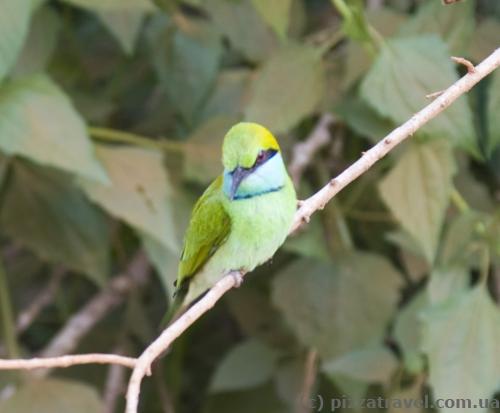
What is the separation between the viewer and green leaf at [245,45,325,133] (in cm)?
197

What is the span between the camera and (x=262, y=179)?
60.1 inches

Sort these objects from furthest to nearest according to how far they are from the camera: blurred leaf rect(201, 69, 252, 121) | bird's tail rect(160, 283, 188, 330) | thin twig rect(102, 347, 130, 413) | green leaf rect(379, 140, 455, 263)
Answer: thin twig rect(102, 347, 130, 413)
blurred leaf rect(201, 69, 252, 121)
green leaf rect(379, 140, 455, 263)
bird's tail rect(160, 283, 188, 330)

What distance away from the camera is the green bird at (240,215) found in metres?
1.49

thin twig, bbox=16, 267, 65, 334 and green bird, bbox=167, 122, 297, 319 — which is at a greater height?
green bird, bbox=167, 122, 297, 319

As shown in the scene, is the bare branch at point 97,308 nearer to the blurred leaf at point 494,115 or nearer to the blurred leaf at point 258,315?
the blurred leaf at point 258,315

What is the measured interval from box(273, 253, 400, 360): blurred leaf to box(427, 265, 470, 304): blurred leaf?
21 cm

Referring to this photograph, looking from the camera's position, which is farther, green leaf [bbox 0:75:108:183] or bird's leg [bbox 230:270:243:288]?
green leaf [bbox 0:75:108:183]

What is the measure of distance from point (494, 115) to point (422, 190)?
175 mm

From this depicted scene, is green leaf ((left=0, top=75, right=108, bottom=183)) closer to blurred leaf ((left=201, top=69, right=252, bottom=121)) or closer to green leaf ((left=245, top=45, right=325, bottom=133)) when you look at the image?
green leaf ((left=245, top=45, right=325, bottom=133))

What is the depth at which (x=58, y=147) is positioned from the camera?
181 cm

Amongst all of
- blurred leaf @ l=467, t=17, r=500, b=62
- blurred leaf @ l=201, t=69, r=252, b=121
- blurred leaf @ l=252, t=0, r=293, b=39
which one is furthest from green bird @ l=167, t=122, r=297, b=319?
blurred leaf @ l=467, t=17, r=500, b=62

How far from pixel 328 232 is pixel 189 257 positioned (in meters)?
0.59

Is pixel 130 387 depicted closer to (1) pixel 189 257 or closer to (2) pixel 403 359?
(1) pixel 189 257

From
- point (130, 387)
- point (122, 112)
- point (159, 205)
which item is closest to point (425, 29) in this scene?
point (159, 205)
